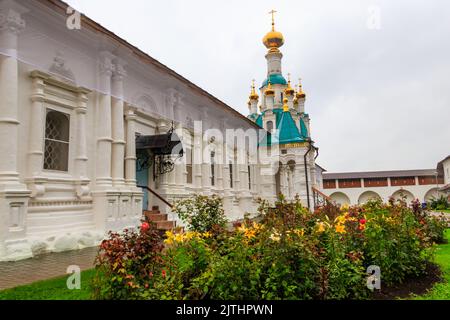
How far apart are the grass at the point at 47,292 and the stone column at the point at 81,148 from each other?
4223 mm

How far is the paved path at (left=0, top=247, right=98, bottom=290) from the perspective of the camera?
5.05m

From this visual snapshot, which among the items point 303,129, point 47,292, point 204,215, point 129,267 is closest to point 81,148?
point 204,215

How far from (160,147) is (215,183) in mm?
6809

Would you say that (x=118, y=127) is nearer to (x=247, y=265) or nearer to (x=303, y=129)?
(x=247, y=265)

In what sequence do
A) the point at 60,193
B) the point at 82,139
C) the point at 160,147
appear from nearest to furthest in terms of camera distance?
the point at 60,193 → the point at 82,139 → the point at 160,147

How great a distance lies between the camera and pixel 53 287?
452 centimetres

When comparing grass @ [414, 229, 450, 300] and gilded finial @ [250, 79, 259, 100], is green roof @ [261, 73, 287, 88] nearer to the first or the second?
gilded finial @ [250, 79, 259, 100]

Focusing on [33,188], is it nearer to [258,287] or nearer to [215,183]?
[258,287]

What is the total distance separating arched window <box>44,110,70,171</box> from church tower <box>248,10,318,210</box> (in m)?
13.7

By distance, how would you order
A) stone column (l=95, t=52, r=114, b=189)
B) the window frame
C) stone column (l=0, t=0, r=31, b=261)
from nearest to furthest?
stone column (l=0, t=0, r=31, b=261) → the window frame → stone column (l=95, t=52, r=114, b=189)

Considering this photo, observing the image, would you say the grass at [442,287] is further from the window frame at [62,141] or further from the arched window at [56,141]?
the arched window at [56,141]

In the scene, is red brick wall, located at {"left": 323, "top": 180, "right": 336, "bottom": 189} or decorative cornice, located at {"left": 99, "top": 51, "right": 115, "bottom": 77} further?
red brick wall, located at {"left": 323, "top": 180, "right": 336, "bottom": 189}

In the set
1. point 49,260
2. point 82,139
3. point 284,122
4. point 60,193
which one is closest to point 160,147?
point 82,139

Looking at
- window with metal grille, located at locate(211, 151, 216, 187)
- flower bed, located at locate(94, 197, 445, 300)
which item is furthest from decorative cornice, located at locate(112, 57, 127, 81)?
window with metal grille, located at locate(211, 151, 216, 187)
